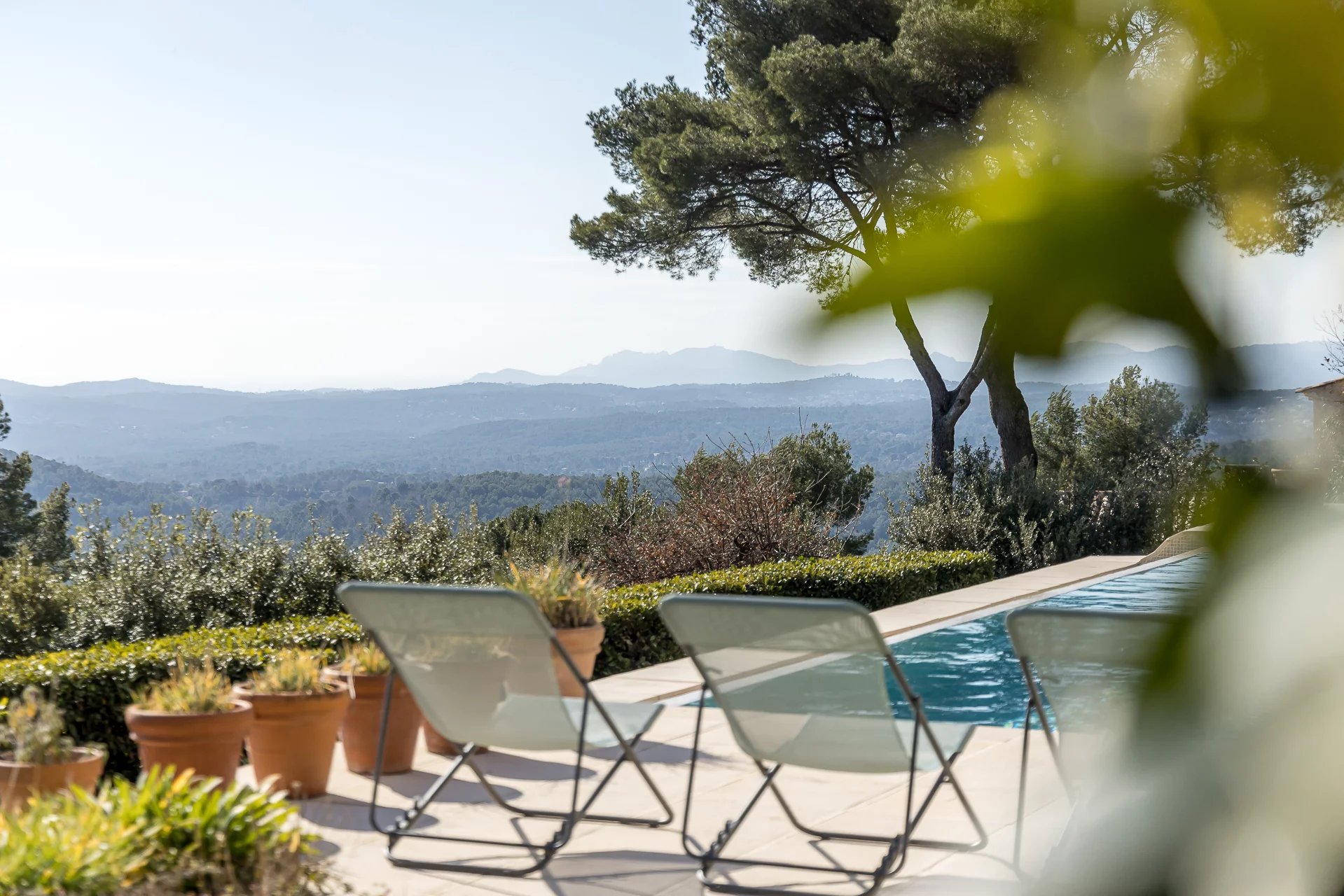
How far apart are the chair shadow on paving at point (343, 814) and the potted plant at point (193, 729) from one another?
0.35m

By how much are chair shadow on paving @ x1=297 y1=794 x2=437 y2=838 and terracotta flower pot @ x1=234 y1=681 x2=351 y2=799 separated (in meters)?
0.09

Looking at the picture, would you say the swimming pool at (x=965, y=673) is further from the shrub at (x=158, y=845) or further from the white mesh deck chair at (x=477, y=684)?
the shrub at (x=158, y=845)

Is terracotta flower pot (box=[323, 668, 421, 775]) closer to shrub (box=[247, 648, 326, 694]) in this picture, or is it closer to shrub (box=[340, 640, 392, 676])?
shrub (box=[340, 640, 392, 676])

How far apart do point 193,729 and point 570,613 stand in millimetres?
2011

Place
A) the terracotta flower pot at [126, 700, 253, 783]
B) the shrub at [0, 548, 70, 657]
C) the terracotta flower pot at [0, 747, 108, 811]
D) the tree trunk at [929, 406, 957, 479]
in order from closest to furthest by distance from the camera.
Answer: the terracotta flower pot at [0, 747, 108, 811] → the terracotta flower pot at [126, 700, 253, 783] → the shrub at [0, 548, 70, 657] → the tree trunk at [929, 406, 957, 479]

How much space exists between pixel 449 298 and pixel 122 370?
394 ft

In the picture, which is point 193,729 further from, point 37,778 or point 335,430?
point 335,430

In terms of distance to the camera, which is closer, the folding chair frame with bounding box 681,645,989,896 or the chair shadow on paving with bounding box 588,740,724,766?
the folding chair frame with bounding box 681,645,989,896

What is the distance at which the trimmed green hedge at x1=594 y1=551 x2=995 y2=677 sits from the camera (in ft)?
27.6

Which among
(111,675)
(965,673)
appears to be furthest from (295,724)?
(965,673)

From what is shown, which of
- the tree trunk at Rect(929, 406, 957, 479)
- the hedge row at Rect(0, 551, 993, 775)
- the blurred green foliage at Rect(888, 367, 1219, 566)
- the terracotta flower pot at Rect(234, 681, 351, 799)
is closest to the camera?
the terracotta flower pot at Rect(234, 681, 351, 799)

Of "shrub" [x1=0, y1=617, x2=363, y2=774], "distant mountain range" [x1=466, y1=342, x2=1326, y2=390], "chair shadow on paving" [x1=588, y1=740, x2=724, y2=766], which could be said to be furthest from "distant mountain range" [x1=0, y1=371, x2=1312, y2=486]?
"distant mountain range" [x1=466, y1=342, x2=1326, y2=390]

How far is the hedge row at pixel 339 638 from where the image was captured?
5.91 meters

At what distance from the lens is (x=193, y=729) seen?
13.7ft
